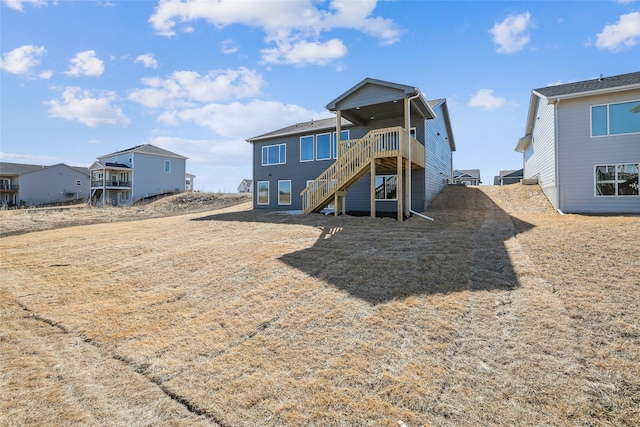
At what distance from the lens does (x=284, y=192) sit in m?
20.2

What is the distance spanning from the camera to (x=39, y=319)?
185 inches

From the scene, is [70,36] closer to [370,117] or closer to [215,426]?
[370,117]

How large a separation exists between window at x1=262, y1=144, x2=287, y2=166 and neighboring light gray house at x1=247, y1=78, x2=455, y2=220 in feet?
0.22

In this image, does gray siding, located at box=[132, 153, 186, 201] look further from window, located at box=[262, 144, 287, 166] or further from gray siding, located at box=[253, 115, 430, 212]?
window, located at box=[262, 144, 287, 166]

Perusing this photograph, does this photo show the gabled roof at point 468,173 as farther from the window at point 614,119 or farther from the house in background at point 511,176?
the window at point 614,119

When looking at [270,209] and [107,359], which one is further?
[270,209]

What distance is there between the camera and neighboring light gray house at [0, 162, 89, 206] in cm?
4003

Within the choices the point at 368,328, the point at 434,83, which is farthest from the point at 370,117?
the point at 368,328

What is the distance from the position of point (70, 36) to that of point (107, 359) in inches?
526

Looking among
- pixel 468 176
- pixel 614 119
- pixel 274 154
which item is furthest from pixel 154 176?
pixel 468 176

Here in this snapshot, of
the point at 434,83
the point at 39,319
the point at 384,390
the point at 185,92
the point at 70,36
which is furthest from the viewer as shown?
the point at 434,83

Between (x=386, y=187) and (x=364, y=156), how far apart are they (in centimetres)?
370

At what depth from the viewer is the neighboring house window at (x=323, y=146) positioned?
1811cm

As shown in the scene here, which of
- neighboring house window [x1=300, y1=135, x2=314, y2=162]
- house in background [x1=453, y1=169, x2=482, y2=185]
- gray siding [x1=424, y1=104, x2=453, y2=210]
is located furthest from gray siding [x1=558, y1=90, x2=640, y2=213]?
house in background [x1=453, y1=169, x2=482, y2=185]
